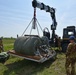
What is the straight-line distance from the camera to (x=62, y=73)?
9055 mm

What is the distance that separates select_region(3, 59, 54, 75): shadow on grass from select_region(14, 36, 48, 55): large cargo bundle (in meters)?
0.77

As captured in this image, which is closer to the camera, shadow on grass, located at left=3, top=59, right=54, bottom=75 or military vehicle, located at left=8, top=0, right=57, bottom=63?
shadow on grass, located at left=3, top=59, right=54, bottom=75

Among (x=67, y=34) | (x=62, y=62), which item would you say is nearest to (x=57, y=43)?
(x=67, y=34)

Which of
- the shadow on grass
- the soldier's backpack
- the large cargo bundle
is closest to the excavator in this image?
the large cargo bundle

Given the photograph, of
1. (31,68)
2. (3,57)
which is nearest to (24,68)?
(31,68)

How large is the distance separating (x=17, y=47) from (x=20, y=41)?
0.42 m

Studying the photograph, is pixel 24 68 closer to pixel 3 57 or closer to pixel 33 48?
pixel 33 48

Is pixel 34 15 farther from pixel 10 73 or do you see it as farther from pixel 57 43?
pixel 57 43

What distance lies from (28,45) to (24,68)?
1.40 m

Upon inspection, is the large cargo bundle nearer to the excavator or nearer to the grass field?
the excavator

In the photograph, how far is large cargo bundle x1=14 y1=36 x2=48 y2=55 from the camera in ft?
35.1

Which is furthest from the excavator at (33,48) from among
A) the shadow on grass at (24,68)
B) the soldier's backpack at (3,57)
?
the soldier's backpack at (3,57)

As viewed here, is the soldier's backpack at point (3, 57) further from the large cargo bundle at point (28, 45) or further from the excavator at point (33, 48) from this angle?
the large cargo bundle at point (28, 45)

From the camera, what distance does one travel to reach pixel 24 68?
10.2m
